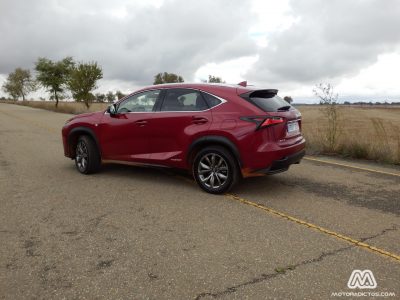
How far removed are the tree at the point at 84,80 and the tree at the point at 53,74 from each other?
6944 mm

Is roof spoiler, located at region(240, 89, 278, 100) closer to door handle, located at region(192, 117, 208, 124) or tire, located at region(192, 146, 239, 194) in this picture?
door handle, located at region(192, 117, 208, 124)

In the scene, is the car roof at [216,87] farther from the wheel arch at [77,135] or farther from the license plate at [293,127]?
the wheel arch at [77,135]

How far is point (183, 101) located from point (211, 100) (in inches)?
21.1

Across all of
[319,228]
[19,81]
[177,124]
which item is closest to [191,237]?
[319,228]

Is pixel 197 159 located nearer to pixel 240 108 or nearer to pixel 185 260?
→ pixel 240 108

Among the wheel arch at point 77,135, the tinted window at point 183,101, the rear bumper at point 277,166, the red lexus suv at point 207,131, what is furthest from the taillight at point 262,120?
the wheel arch at point 77,135

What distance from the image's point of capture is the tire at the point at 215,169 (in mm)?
6047

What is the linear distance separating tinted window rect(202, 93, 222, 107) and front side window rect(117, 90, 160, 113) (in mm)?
1007

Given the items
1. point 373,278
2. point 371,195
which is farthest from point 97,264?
point 371,195

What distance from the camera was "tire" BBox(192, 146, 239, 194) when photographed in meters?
6.05

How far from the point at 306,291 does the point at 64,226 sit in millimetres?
2959

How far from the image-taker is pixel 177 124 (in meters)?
6.49

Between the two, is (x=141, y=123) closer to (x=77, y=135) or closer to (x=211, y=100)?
(x=211, y=100)

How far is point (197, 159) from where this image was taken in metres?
6.36
